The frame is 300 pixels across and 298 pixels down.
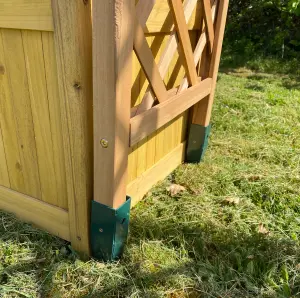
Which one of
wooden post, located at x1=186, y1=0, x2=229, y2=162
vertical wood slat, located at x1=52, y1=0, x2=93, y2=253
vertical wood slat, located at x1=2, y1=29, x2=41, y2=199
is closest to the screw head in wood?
vertical wood slat, located at x1=52, y1=0, x2=93, y2=253

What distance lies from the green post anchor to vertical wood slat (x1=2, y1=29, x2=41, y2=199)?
19.2 inches

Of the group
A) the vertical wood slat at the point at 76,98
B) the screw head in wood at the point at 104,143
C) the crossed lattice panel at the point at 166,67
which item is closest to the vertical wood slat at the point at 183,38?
the crossed lattice panel at the point at 166,67

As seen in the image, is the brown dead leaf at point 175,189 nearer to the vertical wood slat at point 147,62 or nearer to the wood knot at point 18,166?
the vertical wood slat at point 147,62

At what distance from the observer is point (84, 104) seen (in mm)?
1506

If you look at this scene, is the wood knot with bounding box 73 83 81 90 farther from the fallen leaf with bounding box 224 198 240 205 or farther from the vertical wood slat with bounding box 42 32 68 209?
the fallen leaf with bounding box 224 198 240 205

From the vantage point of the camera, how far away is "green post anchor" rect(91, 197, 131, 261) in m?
1.72

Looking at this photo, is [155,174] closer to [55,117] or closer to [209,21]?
[55,117]

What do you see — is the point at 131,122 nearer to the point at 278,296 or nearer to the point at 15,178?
the point at 15,178

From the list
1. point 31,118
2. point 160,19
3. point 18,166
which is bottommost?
point 18,166

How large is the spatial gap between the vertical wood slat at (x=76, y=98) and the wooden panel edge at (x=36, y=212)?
126 millimetres

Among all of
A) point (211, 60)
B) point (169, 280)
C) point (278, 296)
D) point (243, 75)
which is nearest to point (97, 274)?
point (169, 280)

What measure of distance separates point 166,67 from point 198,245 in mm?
1168

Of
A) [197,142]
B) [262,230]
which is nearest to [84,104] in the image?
[262,230]

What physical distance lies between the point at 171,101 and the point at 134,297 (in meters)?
1.18
